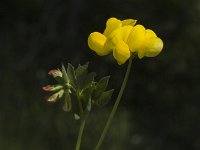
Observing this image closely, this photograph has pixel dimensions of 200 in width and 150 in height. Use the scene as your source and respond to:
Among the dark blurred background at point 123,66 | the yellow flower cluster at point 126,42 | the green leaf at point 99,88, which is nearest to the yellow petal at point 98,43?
the yellow flower cluster at point 126,42

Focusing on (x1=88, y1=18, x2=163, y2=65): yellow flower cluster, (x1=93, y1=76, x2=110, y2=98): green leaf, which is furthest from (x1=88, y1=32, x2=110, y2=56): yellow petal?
(x1=93, y1=76, x2=110, y2=98): green leaf

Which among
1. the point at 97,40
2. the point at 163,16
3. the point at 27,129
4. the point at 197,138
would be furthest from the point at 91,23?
the point at 97,40

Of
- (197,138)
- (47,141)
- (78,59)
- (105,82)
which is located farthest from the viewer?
(78,59)

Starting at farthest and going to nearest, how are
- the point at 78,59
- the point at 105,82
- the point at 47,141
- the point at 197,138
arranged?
the point at 78,59 < the point at 197,138 < the point at 47,141 < the point at 105,82

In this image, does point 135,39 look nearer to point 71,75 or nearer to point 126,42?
point 126,42

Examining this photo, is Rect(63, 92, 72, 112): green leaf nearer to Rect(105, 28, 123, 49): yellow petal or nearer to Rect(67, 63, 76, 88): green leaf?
Rect(67, 63, 76, 88): green leaf

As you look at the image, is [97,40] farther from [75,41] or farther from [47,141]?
[75,41]

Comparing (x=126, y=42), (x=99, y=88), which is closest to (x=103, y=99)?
(x=99, y=88)
